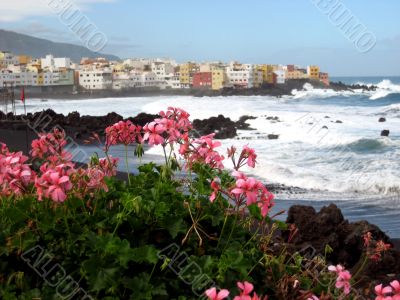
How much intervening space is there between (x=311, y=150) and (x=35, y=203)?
15474 mm

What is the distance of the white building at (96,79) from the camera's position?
77.2 metres

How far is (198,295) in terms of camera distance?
1.77 meters

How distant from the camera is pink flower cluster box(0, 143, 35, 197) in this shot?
1995 mm

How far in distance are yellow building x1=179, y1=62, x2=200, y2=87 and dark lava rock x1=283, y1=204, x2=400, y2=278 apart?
78.9 m

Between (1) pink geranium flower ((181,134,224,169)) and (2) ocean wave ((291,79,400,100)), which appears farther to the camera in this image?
(2) ocean wave ((291,79,400,100))

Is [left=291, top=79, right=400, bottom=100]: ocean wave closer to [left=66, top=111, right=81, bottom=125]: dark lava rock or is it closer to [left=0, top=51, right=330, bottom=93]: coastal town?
[left=0, top=51, right=330, bottom=93]: coastal town

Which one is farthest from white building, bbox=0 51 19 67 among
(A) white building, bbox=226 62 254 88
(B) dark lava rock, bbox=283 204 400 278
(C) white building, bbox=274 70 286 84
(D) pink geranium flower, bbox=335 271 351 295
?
(D) pink geranium flower, bbox=335 271 351 295

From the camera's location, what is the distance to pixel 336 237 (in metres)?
5.07

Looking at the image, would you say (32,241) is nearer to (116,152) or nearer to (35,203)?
(35,203)

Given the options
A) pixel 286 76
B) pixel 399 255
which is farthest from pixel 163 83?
pixel 399 255

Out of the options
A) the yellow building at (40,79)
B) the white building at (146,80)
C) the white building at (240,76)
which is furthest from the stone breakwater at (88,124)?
the white building at (240,76)

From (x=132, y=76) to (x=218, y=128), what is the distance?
61306mm

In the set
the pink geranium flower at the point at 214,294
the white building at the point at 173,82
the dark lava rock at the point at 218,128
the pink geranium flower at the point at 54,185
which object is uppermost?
the pink geranium flower at the point at 54,185

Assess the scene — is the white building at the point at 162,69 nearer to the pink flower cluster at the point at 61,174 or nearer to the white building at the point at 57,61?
the white building at the point at 57,61
